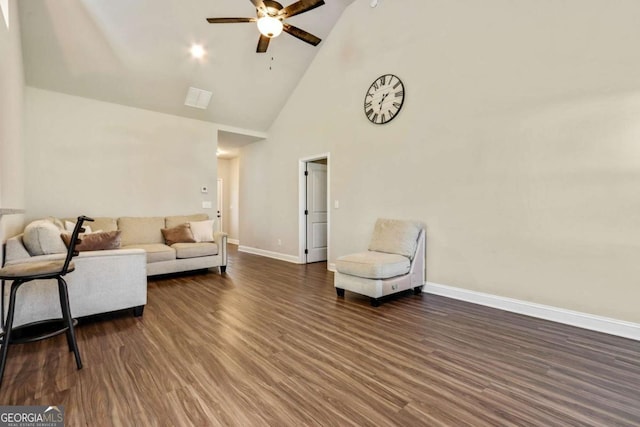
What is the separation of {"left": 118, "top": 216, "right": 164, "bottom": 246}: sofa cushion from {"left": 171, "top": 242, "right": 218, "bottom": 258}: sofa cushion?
0.48 metres

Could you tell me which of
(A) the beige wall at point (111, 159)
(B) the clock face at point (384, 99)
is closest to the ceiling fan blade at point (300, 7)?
(B) the clock face at point (384, 99)

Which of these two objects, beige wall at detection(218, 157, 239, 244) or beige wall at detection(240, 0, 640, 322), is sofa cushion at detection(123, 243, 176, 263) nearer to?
beige wall at detection(240, 0, 640, 322)

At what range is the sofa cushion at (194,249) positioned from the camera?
4527 mm

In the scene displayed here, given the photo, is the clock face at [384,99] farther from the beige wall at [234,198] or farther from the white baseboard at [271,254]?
the beige wall at [234,198]

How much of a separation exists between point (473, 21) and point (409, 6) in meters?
0.98

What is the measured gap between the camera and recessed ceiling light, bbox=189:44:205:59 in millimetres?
4496

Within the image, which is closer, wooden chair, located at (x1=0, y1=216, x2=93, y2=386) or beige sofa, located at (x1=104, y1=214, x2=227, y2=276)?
wooden chair, located at (x1=0, y1=216, x2=93, y2=386)

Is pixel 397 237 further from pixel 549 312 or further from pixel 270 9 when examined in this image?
pixel 270 9

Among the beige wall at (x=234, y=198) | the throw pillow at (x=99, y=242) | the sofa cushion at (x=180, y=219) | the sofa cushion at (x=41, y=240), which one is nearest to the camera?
the sofa cushion at (x=41, y=240)

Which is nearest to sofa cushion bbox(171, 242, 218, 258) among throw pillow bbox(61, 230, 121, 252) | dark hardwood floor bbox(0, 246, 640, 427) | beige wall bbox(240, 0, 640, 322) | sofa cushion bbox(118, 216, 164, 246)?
sofa cushion bbox(118, 216, 164, 246)

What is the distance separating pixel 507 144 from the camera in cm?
312

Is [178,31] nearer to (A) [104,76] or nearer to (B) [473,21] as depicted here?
(A) [104,76]

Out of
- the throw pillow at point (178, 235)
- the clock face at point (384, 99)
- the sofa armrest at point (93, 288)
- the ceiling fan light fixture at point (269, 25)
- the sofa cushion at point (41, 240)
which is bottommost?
the sofa armrest at point (93, 288)

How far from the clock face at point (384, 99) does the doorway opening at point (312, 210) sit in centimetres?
151
